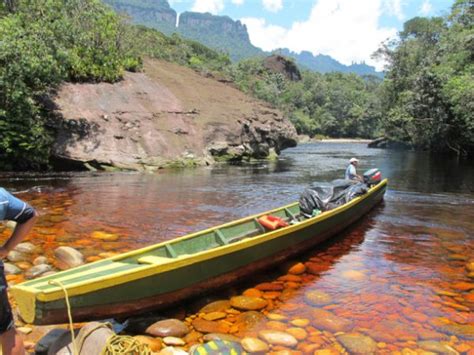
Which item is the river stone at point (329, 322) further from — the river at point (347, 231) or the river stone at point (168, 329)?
the river stone at point (168, 329)

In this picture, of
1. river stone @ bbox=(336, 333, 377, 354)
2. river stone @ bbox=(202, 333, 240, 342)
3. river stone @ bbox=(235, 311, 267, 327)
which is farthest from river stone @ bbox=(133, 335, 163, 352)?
river stone @ bbox=(336, 333, 377, 354)

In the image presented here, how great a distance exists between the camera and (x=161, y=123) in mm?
21547

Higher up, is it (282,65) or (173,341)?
(282,65)

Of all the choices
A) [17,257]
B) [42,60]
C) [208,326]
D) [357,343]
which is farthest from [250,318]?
[42,60]

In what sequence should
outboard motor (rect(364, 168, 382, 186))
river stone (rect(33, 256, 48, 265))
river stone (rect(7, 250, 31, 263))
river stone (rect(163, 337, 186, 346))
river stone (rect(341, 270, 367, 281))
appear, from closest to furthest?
river stone (rect(163, 337, 186, 346)) → river stone (rect(33, 256, 48, 265)) → river stone (rect(7, 250, 31, 263)) → river stone (rect(341, 270, 367, 281)) → outboard motor (rect(364, 168, 382, 186))

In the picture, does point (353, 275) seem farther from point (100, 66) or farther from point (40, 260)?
point (100, 66)

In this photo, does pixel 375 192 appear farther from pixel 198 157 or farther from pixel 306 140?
pixel 306 140

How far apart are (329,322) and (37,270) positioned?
421 centimetres

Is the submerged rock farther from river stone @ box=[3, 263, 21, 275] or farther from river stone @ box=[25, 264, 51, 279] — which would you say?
river stone @ box=[3, 263, 21, 275]

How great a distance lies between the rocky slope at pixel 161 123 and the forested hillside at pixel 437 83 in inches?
391

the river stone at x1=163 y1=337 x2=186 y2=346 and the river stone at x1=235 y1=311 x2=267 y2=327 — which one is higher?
the river stone at x1=163 y1=337 x2=186 y2=346

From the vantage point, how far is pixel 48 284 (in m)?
4.15

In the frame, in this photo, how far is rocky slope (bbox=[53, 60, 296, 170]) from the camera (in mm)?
18203

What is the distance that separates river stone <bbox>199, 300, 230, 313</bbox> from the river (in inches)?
30.0
